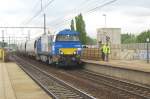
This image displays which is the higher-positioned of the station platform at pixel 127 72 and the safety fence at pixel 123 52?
the safety fence at pixel 123 52

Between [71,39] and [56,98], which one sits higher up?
[71,39]

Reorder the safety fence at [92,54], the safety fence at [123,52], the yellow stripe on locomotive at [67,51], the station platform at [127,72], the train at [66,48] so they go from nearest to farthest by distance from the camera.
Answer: the station platform at [127,72] → the train at [66,48] → the yellow stripe on locomotive at [67,51] → the safety fence at [92,54] → the safety fence at [123,52]

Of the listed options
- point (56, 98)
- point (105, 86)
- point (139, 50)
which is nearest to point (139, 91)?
point (105, 86)

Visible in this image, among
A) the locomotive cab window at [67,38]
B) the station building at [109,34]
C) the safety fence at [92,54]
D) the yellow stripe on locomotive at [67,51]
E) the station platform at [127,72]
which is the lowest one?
the station platform at [127,72]

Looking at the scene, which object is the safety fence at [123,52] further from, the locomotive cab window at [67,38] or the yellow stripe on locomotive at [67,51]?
the yellow stripe on locomotive at [67,51]

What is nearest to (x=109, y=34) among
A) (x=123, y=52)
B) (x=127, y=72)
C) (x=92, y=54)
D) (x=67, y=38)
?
(x=123, y=52)

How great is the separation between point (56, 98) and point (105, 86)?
236 inches

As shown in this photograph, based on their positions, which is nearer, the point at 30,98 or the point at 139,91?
the point at 30,98

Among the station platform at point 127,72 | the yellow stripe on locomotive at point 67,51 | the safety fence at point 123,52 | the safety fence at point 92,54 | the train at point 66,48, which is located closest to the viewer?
the station platform at point 127,72

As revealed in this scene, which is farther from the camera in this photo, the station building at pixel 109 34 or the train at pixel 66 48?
the station building at pixel 109 34

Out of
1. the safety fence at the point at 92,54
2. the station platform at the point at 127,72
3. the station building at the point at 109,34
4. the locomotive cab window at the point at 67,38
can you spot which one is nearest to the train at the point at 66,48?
the locomotive cab window at the point at 67,38

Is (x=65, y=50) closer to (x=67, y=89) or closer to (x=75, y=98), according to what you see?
→ (x=67, y=89)

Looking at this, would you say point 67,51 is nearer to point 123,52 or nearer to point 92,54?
point 92,54

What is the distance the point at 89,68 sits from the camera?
34.8m
